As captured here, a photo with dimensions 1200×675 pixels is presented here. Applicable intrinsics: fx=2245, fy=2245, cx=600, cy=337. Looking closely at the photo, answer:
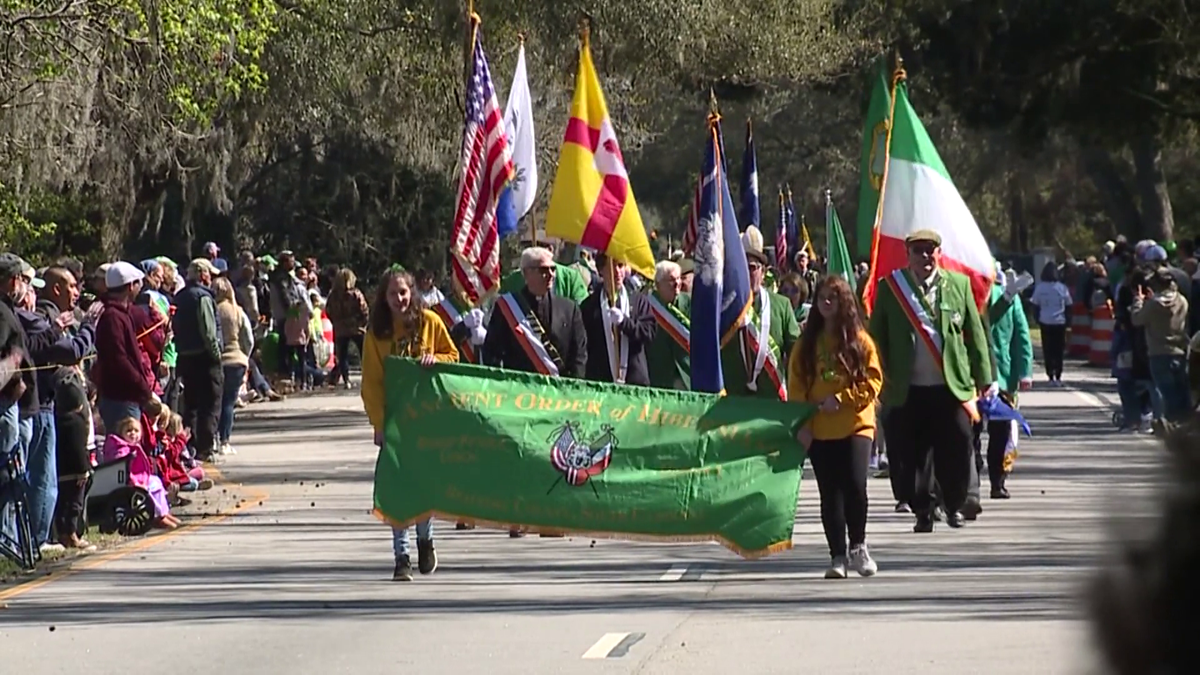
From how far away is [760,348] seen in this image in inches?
557

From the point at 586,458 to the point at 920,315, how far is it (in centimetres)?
227

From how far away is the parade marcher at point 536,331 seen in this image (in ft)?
45.3

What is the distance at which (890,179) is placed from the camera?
1490cm

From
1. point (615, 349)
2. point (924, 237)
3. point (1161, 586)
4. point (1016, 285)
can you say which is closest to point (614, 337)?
point (615, 349)

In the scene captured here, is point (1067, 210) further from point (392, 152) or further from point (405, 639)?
point (405, 639)

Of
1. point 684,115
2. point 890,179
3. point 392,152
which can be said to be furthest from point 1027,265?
point 890,179

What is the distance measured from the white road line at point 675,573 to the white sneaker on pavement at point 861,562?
96cm

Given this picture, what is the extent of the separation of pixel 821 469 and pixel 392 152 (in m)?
27.9

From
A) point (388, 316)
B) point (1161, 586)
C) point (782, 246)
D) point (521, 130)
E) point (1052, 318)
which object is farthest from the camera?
point (1052, 318)

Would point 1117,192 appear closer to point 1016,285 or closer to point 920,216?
point 1016,285

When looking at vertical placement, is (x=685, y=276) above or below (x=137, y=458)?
above

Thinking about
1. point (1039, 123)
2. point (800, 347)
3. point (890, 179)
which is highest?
point (1039, 123)

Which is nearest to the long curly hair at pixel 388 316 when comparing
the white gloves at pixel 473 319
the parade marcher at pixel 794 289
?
the white gloves at pixel 473 319

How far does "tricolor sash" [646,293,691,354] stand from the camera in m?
14.8
